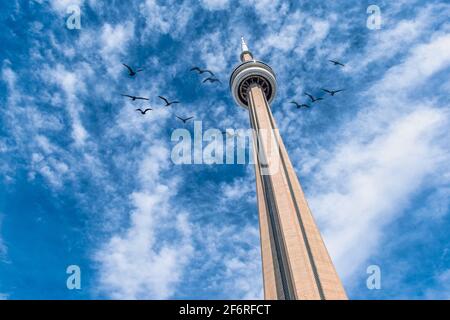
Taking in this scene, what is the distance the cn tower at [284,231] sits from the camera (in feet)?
139

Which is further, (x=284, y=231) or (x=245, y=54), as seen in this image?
(x=245, y=54)

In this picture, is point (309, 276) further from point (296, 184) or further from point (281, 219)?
point (296, 184)

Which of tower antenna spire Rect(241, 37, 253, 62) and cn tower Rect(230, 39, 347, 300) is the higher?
tower antenna spire Rect(241, 37, 253, 62)

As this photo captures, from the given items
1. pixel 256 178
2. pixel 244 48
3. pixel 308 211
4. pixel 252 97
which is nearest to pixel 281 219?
pixel 308 211

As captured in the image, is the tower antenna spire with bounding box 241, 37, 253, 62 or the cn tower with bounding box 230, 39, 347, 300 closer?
the cn tower with bounding box 230, 39, 347, 300

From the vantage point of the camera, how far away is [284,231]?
4766 cm

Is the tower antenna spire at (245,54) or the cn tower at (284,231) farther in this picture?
the tower antenna spire at (245,54)

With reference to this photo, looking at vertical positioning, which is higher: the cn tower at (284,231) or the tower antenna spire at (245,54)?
the tower antenna spire at (245,54)

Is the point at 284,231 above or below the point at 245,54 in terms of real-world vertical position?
below

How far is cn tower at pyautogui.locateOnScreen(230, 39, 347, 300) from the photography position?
139 feet

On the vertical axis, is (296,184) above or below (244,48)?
below
